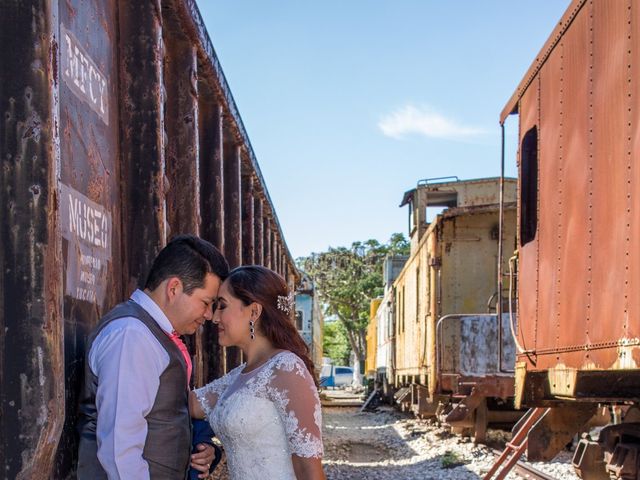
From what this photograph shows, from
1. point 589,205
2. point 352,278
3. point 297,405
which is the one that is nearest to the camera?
point 297,405

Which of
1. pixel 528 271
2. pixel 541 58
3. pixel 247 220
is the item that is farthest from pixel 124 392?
pixel 247 220

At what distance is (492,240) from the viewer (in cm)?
→ 1039

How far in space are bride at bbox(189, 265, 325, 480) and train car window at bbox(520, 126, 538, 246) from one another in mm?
3453

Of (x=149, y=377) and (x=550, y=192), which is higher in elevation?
(x=550, y=192)

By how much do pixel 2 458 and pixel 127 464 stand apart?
49 cm

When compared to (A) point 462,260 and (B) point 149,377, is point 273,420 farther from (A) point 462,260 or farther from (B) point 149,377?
(A) point 462,260

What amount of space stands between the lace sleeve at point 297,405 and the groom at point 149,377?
0.28 m

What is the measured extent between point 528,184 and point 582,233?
1.93 metres

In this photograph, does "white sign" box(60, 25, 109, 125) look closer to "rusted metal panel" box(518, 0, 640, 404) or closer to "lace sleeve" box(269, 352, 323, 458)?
"lace sleeve" box(269, 352, 323, 458)

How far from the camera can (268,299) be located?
280 centimetres

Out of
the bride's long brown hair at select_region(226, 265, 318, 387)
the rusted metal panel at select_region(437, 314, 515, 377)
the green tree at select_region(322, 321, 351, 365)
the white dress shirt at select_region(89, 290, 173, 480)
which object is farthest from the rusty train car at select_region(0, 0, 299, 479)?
the green tree at select_region(322, 321, 351, 365)

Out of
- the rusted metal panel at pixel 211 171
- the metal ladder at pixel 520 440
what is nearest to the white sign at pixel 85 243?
the rusted metal panel at pixel 211 171

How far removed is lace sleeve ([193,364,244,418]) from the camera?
2947 mm

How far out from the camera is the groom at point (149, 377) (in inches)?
79.7
